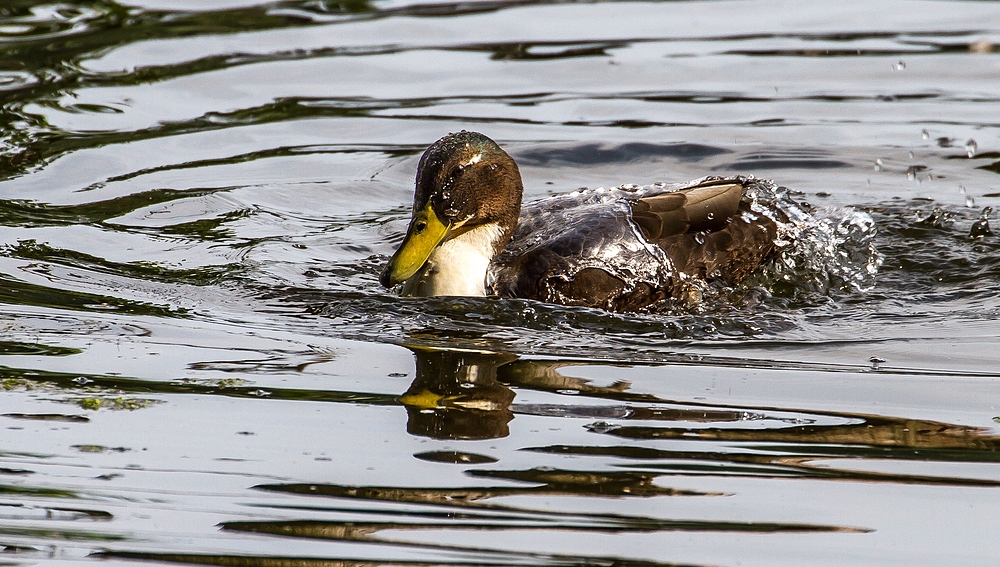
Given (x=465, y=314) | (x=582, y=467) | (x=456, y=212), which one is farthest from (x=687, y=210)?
(x=582, y=467)

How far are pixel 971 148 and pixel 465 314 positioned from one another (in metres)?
4.90

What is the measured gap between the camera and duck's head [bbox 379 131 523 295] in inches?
254

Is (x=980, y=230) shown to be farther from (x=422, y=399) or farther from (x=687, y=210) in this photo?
(x=422, y=399)

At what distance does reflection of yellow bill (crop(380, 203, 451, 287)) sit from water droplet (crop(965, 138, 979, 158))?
4.66 m

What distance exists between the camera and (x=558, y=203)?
7.19 m

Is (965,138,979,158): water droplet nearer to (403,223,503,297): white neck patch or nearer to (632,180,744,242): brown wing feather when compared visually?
(632,180,744,242): brown wing feather

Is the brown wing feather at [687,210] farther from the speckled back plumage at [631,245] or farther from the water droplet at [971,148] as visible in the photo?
the water droplet at [971,148]

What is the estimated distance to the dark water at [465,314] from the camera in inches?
161

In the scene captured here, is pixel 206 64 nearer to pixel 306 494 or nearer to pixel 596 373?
pixel 596 373

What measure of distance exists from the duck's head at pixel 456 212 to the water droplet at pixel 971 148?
13.7 feet

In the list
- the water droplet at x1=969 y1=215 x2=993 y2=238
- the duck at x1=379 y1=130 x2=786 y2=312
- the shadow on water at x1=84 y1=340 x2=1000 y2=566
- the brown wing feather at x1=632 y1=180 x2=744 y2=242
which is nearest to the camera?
the shadow on water at x1=84 y1=340 x2=1000 y2=566

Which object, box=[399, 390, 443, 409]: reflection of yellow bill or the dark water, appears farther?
box=[399, 390, 443, 409]: reflection of yellow bill

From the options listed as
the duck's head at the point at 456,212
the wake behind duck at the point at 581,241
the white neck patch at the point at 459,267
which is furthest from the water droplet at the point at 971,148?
the white neck patch at the point at 459,267

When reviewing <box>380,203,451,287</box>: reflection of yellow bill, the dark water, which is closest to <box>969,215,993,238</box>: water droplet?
the dark water
